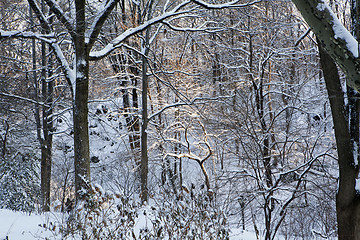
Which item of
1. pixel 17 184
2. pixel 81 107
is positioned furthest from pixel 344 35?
pixel 17 184

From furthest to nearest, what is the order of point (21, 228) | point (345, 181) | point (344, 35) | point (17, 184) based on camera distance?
1. point (17, 184)
2. point (21, 228)
3. point (345, 181)
4. point (344, 35)

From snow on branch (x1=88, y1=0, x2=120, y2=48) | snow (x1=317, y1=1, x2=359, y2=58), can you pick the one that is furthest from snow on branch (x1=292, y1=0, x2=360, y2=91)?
snow on branch (x1=88, y1=0, x2=120, y2=48)

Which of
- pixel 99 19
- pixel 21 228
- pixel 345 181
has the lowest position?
pixel 21 228

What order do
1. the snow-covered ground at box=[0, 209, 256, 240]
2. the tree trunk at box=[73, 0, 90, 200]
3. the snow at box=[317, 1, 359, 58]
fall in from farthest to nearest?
the tree trunk at box=[73, 0, 90, 200]
the snow-covered ground at box=[0, 209, 256, 240]
the snow at box=[317, 1, 359, 58]

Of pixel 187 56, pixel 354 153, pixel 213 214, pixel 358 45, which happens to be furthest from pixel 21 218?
pixel 187 56

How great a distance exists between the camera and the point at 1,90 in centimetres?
967

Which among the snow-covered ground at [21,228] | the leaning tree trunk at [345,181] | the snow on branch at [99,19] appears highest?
the snow on branch at [99,19]

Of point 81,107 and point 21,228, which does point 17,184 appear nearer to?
point 81,107

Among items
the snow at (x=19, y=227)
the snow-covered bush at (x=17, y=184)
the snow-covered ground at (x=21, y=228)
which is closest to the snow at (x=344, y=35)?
the snow-covered ground at (x=21, y=228)

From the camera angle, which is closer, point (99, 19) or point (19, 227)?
point (19, 227)

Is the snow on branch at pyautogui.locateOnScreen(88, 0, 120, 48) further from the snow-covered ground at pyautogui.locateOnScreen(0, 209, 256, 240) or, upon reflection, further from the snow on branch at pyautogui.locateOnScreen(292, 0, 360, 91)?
the snow on branch at pyautogui.locateOnScreen(292, 0, 360, 91)

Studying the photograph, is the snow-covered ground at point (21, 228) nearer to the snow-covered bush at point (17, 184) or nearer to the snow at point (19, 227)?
the snow at point (19, 227)

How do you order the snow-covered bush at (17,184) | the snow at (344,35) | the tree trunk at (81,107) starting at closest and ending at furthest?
the snow at (344,35)
the tree trunk at (81,107)
the snow-covered bush at (17,184)

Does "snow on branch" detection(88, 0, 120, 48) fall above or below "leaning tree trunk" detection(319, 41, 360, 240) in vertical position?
above
